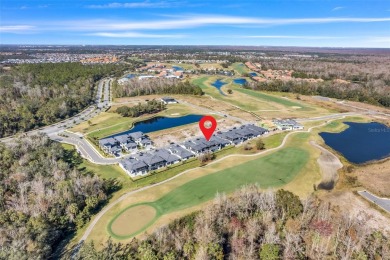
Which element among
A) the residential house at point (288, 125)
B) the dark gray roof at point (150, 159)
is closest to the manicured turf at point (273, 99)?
the residential house at point (288, 125)

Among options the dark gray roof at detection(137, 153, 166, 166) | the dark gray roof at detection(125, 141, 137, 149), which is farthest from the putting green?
the dark gray roof at detection(125, 141, 137, 149)

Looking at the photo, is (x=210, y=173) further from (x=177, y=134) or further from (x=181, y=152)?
(x=177, y=134)

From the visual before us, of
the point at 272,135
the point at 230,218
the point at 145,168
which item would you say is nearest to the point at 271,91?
the point at 272,135

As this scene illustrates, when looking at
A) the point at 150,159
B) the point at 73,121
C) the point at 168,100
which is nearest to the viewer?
the point at 150,159

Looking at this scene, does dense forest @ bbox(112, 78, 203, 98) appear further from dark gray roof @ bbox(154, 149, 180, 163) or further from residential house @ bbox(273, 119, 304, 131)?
dark gray roof @ bbox(154, 149, 180, 163)

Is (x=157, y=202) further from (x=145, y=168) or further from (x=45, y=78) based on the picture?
(x=45, y=78)

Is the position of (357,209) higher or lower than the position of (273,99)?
lower

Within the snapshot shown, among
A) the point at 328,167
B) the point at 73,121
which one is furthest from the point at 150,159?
the point at 73,121
